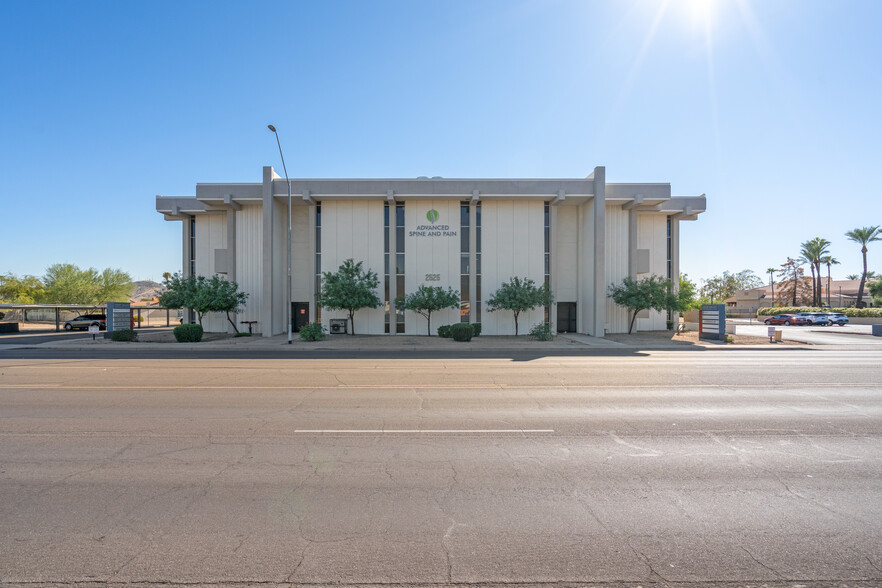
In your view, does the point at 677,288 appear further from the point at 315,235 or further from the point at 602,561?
the point at 602,561

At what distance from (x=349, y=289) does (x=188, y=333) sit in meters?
9.44

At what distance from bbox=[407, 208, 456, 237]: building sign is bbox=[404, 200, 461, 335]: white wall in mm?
69

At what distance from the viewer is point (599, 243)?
26844 millimetres

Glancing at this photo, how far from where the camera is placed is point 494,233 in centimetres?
2798

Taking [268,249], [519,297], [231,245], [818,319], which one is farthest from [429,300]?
[818,319]

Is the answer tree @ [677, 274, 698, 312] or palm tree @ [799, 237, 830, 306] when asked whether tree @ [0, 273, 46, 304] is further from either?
palm tree @ [799, 237, 830, 306]

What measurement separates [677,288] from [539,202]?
39.7 ft

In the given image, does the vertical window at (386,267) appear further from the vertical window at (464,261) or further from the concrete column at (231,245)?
the concrete column at (231,245)

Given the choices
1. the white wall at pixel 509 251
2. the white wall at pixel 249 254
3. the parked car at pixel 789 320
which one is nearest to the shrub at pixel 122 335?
the white wall at pixel 249 254

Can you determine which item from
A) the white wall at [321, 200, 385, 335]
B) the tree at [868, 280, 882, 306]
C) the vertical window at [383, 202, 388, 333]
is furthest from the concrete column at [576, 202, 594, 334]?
the tree at [868, 280, 882, 306]

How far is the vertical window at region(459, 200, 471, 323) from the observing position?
91.1ft

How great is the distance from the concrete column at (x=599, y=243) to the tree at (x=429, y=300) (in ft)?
31.3

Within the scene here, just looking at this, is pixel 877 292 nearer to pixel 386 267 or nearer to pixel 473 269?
pixel 473 269

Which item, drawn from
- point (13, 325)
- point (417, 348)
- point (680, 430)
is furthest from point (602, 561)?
point (13, 325)
